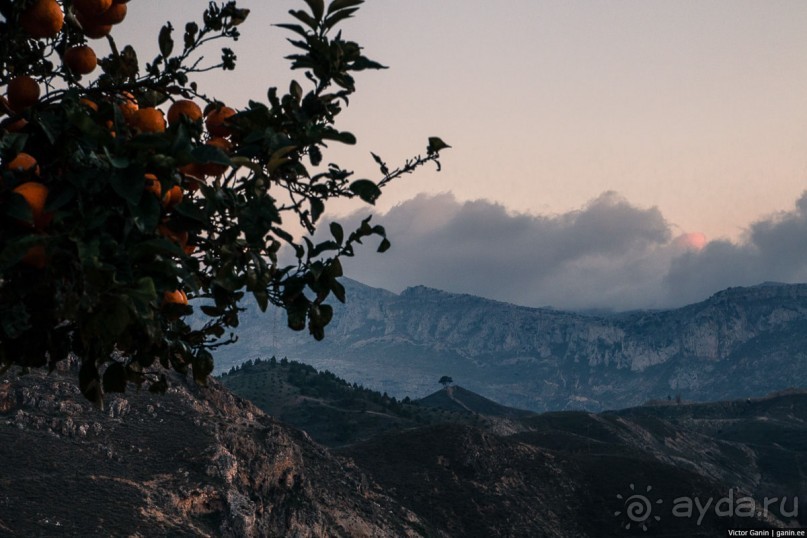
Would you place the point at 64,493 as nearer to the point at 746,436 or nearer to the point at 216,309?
the point at 216,309

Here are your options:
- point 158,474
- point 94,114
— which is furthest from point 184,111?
point 158,474

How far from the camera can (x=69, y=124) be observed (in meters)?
4.74

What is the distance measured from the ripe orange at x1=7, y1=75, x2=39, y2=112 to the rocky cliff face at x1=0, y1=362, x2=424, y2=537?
104ft

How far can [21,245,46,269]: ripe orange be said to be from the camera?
4.44 metres

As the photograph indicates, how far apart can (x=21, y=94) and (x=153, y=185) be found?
1844 millimetres

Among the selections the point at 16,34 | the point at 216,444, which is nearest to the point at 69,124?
the point at 16,34

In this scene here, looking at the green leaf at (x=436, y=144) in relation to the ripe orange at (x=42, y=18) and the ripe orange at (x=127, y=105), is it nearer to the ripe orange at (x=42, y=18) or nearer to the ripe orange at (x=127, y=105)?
the ripe orange at (x=127, y=105)

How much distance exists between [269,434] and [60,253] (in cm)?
5188

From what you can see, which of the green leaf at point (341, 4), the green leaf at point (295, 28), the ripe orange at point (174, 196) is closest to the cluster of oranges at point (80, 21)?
the green leaf at point (295, 28)

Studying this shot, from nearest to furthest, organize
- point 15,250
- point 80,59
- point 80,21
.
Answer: point 15,250
point 80,21
point 80,59

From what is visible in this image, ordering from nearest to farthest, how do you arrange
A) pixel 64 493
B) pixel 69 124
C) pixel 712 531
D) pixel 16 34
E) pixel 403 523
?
pixel 69 124 → pixel 16 34 → pixel 64 493 → pixel 403 523 → pixel 712 531

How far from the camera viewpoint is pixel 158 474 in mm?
43188

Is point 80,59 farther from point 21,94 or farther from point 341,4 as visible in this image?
point 341,4

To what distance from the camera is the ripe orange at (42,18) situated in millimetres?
5707
